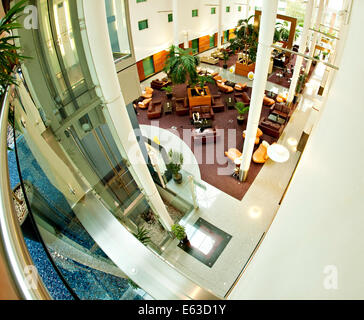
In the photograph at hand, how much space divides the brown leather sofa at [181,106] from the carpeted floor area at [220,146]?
0.77ft

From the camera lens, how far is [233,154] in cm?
969

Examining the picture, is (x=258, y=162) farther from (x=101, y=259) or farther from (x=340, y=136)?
(x=340, y=136)

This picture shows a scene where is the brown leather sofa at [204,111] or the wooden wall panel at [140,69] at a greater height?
the wooden wall panel at [140,69]

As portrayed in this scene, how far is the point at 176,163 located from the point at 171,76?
24.1ft

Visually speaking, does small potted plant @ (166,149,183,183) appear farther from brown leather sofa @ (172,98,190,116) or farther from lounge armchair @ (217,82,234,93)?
lounge armchair @ (217,82,234,93)

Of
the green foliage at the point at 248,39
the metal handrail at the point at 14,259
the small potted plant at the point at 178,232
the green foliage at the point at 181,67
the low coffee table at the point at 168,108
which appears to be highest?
the metal handrail at the point at 14,259

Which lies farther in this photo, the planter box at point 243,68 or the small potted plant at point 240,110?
the planter box at point 243,68

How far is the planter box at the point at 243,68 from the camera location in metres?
16.6

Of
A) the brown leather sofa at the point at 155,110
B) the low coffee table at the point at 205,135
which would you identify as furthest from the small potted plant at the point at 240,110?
the brown leather sofa at the point at 155,110

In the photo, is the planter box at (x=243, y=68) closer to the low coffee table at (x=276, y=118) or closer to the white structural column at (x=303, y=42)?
the white structural column at (x=303, y=42)

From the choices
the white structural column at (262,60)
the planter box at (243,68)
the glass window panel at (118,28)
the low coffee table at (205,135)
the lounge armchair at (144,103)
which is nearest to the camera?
the glass window panel at (118,28)

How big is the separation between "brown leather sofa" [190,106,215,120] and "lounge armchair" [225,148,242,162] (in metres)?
3.23

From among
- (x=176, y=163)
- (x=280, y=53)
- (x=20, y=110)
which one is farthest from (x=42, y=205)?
(x=280, y=53)

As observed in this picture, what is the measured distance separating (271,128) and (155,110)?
6318 millimetres
